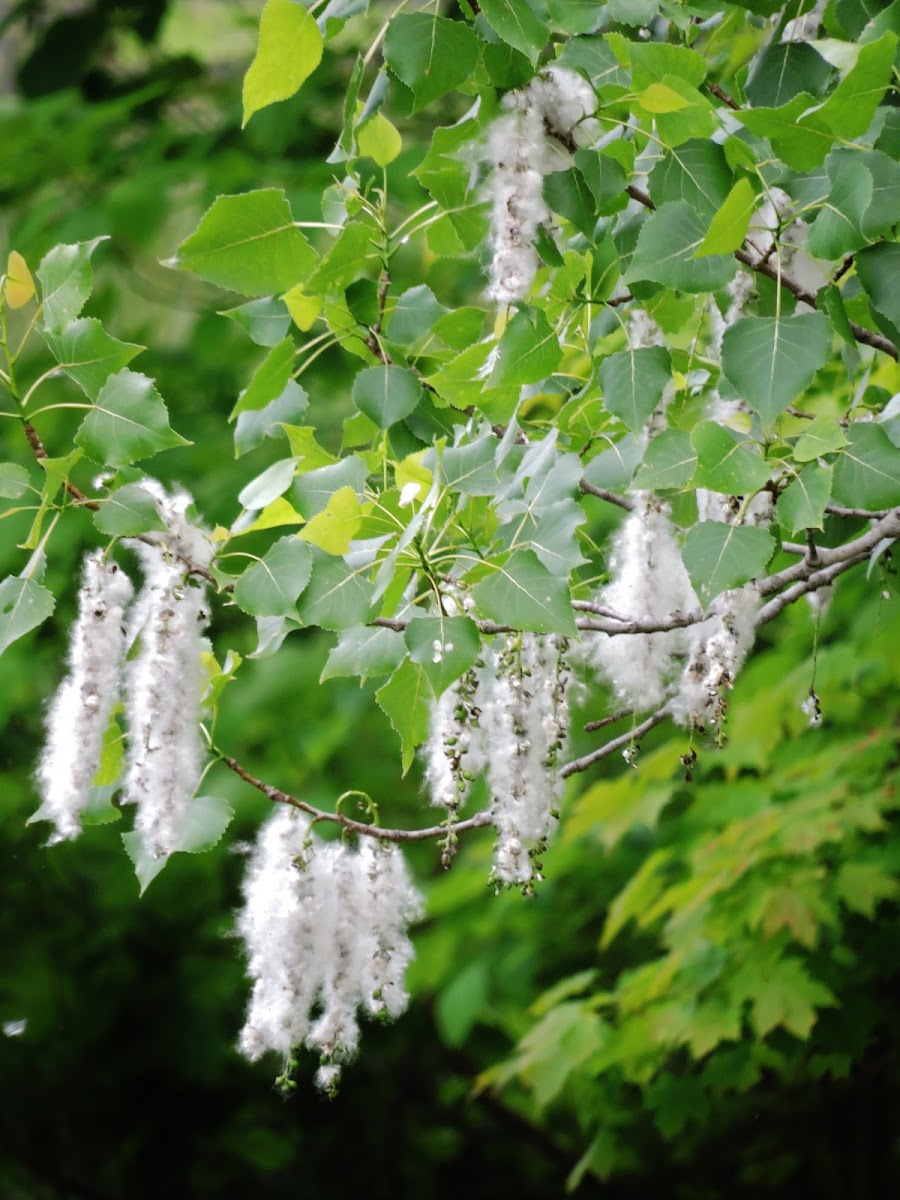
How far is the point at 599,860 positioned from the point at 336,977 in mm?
1774

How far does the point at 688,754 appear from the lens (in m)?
1.17

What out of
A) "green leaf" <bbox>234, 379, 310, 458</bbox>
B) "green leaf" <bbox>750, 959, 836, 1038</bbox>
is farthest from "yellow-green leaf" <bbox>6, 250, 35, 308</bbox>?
"green leaf" <bbox>750, 959, 836, 1038</bbox>

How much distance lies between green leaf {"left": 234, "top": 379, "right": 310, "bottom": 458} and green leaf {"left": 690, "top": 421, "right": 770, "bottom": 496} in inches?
16.3

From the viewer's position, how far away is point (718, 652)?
3.51ft

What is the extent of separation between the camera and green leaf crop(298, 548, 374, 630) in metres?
0.96

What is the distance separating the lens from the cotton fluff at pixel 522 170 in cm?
97

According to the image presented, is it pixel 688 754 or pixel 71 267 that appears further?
pixel 688 754

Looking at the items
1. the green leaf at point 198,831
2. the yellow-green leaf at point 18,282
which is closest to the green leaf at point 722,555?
the green leaf at point 198,831

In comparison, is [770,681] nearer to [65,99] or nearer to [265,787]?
[265,787]

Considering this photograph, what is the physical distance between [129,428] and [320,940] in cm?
46

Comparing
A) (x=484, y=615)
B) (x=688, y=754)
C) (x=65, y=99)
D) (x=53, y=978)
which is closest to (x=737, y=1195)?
(x=53, y=978)

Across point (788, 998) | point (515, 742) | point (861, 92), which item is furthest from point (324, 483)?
point (788, 998)

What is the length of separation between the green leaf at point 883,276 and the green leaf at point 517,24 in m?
0.29

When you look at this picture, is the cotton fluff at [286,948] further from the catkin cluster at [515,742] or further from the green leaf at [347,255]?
the green leaf at [347,255]
